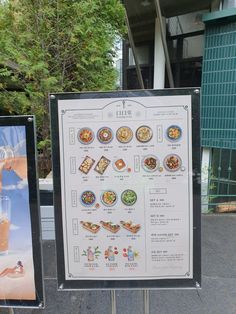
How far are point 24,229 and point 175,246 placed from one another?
2.78ft

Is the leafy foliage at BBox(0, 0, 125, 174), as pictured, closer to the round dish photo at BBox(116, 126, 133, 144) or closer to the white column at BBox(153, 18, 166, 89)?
the round dish photo at BBox(116, 126, 133, 144)

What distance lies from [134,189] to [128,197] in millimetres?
55

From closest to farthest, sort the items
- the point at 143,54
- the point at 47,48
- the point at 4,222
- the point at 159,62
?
the point at 4,222 < the point at 47,48 < the point at 159,62 < the point at 143,54

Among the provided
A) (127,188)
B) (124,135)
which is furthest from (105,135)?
(127,188)

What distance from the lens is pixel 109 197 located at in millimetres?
1869

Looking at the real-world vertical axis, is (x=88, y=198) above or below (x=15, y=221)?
above

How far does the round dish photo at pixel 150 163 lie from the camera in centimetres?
184

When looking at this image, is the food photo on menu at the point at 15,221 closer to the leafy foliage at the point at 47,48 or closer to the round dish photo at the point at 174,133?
the round dish photo at the point at 174,133

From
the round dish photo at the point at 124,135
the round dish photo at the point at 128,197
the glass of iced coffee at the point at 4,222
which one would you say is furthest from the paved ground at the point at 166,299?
the round dish photo at the point at 124,135

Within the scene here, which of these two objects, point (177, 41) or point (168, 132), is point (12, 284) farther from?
point (177, 41)

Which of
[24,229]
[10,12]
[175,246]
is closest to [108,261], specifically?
[175,246]

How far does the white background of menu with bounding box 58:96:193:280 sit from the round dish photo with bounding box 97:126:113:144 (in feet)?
0.06

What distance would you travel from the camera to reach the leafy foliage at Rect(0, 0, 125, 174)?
4.06 metres

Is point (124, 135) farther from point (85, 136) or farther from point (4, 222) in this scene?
point (4, 222)
